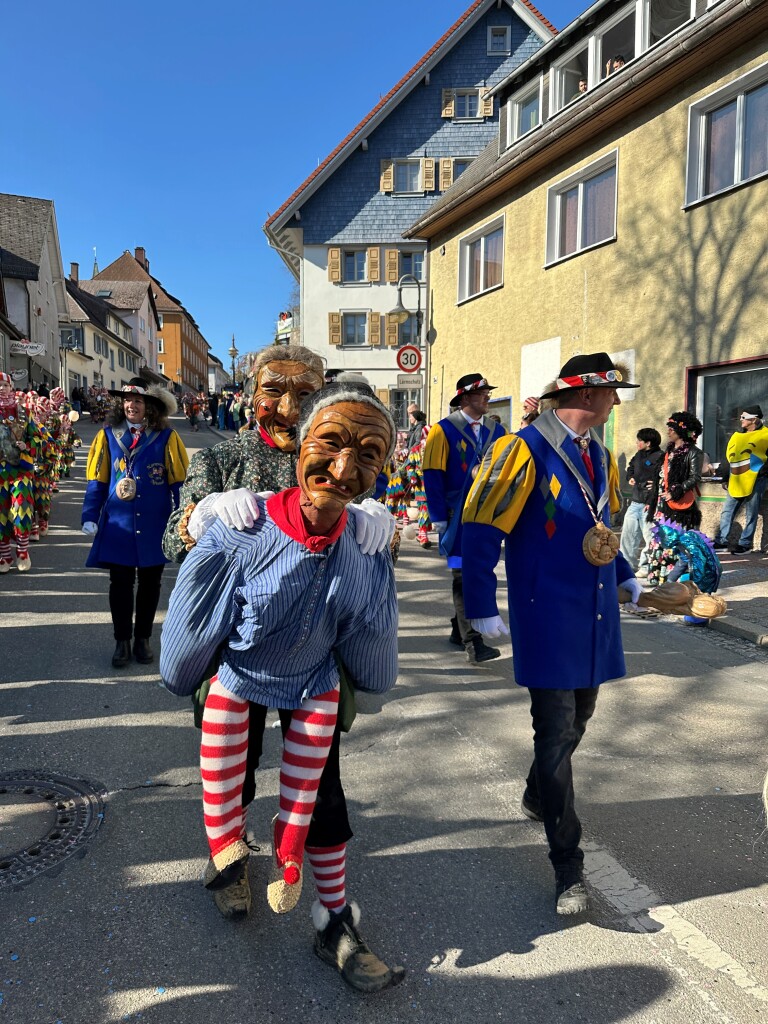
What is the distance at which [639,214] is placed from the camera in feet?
39.4

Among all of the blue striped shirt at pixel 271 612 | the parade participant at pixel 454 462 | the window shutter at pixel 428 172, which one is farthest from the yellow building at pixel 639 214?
the window shutter at pixel 428 172

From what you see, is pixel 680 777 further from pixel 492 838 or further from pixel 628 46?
pixel 628 46

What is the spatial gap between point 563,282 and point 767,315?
443 cm

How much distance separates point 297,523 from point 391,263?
90.1 ft

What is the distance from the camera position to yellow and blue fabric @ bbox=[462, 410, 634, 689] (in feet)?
9.24

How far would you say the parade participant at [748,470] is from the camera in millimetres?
9953

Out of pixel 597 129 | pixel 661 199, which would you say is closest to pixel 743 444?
pixel 661 199

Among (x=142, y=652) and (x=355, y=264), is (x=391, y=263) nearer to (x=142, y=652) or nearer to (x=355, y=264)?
(x=355, y=264)

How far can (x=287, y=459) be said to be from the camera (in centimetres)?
293

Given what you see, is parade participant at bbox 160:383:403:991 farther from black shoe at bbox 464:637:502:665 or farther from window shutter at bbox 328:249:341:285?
window shutter at bbox 328:249:341:285

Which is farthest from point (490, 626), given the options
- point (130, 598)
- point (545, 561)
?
point (130, 598)

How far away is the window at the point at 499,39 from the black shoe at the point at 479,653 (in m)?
25.8

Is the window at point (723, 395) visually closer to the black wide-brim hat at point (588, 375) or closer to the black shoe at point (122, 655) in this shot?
the black wide-brim hat at point (588, 375)

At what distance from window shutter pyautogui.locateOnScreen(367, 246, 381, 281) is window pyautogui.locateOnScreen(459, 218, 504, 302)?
11.2m
